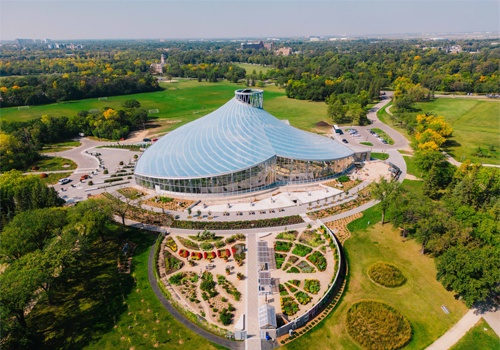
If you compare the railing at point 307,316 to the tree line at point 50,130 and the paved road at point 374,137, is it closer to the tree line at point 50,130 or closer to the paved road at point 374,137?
the paved road at point 374,137

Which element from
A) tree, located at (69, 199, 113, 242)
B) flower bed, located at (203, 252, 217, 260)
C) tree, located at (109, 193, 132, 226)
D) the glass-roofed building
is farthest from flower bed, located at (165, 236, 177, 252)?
the glass-roofed building

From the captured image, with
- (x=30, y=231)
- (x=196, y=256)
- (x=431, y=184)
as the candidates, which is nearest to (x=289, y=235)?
(x=196, y=256)

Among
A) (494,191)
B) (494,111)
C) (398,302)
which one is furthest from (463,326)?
(494,111)

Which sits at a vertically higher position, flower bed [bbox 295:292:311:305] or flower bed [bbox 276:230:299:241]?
flower bed [bbox 276:230:299:241]

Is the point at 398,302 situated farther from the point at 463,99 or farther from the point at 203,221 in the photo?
the point at 463,99

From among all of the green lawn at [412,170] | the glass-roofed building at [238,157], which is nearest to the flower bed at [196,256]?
the glass-roofed building at [238,157]

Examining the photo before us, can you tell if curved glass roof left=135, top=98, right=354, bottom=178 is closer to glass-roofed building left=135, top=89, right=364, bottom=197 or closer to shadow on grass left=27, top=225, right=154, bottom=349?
glass-roofed building left=135, top=89, right=364, bottom=197

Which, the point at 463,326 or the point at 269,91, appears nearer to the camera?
the point at 463,326
